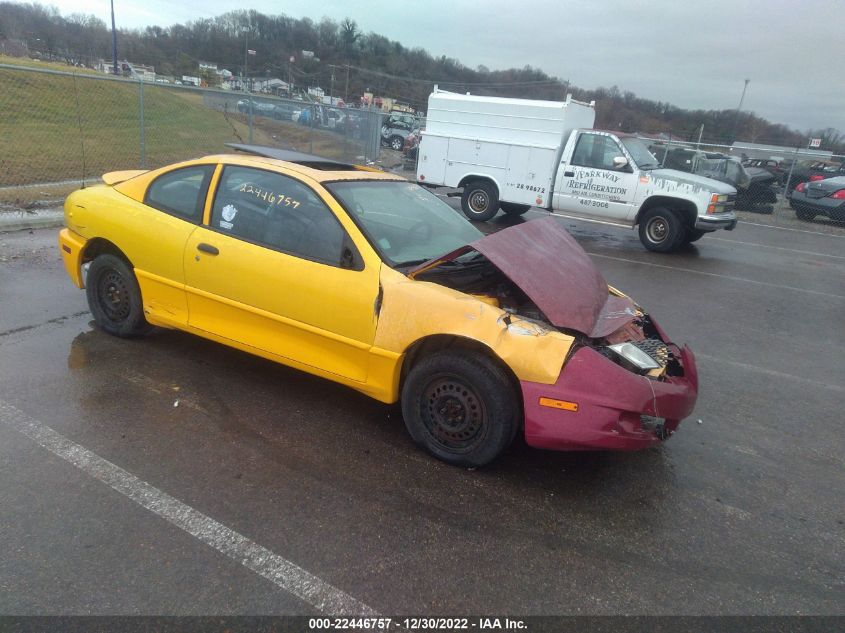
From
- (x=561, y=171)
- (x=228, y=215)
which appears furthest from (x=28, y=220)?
(x=561, y=171)

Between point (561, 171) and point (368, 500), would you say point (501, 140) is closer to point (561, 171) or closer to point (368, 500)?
point (561, 171)

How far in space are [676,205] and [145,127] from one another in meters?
11.5

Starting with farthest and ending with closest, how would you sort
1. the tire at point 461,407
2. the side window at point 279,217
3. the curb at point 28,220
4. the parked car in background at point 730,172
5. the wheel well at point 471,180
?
1. the parked car in background at point 730,172
2. the wheel well at point 471,180
3. the curb at point 28,220
4. the side window at point 279,217
5. the tire at point 461,407

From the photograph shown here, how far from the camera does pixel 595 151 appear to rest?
1081 cm

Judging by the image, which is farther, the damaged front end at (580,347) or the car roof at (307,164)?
the car roof at (307,164)

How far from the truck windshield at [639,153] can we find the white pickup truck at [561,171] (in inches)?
1.0

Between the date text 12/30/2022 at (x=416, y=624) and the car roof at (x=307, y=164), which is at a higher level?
the car roof at (x=307, y=164)

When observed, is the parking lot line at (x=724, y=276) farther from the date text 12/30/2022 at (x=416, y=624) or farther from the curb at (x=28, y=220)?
the curb at (x=28, y=220)

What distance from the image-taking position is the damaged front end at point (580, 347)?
2943mm

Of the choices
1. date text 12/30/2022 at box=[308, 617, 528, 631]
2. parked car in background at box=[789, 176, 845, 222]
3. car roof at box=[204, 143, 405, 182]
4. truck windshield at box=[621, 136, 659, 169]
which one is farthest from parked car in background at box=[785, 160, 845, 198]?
date text 12/30/2022 at box=[308, 617, 528, 631]

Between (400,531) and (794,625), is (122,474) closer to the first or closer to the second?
(400,531)

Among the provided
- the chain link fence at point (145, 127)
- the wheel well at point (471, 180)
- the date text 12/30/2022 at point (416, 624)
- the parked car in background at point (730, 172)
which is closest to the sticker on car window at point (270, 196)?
the date text 12/30/2022 at point (416, 624)

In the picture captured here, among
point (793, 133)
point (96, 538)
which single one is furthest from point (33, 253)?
point (793, 133)

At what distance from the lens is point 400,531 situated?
8.97ft
